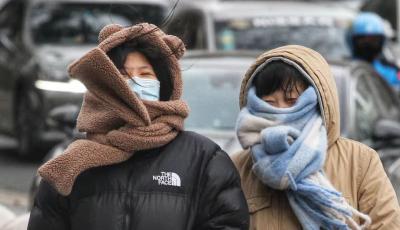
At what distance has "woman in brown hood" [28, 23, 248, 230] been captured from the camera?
2736 mm

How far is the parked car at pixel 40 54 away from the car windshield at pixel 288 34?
0.85 meters

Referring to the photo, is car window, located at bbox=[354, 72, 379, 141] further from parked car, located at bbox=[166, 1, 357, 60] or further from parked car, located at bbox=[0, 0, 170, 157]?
parked car, located at bbox=[0, 0, 170, 157]

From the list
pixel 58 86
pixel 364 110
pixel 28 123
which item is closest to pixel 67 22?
pixel 28 123

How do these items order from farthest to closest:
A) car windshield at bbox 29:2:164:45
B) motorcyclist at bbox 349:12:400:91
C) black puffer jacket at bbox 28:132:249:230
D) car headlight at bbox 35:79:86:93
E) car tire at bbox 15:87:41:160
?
1. car windshield at bbox 29:2:164:45
2. car tire at bbox 15:87:41:160
3. car headlight at bbox 35:79:86:93
4. motorcyclist at bbox 349:12:400:91
5. black puffer jacket at bbox 28:132:249:230

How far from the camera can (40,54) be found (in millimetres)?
11078

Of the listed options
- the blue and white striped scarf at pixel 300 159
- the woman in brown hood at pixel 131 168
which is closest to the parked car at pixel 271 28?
the blue and white striped scarf at pixel 300 159

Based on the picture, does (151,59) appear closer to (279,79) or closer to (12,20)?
(279,79)

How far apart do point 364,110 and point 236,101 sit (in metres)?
0.84

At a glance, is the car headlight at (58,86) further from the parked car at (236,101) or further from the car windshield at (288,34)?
the parked car at (236,101)

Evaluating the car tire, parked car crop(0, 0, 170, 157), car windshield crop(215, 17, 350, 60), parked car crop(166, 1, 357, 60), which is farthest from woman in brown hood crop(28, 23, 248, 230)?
the car tire

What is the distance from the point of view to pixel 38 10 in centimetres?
1202

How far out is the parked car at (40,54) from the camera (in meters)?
10.8

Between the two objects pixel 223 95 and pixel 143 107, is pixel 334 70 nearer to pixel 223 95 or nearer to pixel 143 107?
pixel 223 95

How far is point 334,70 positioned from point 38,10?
6174 mm
